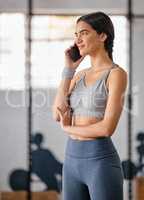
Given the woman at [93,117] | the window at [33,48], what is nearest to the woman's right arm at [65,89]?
the woman at [93,117]

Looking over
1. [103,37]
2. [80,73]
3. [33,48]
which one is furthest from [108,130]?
[33,48]

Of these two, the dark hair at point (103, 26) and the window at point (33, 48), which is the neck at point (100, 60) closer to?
the dark hair at point (103, 26)

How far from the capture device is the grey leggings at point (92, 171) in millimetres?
1631

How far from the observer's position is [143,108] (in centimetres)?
265

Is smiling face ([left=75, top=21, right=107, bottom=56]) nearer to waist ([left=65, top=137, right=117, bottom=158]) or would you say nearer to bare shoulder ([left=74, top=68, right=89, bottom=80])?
bare shoulder ([left=74, top=68, right=89, bottom=80])

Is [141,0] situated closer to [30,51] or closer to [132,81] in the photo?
[132,81]

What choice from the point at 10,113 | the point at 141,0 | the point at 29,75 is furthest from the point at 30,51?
the point at 141,0

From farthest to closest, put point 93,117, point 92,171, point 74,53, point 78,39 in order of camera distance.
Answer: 1. point 74,53
2. point 78,39
3. point 93,117
4. point 92,171

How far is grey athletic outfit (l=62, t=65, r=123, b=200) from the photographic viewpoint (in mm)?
1633

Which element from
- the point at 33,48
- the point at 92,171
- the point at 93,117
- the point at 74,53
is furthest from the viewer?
the point at 33,48

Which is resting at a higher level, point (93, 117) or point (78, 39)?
point (78, 39)

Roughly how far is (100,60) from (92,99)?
0.25m

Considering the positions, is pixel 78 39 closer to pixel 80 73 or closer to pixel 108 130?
pixel 80 73

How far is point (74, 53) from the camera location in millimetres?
2092
